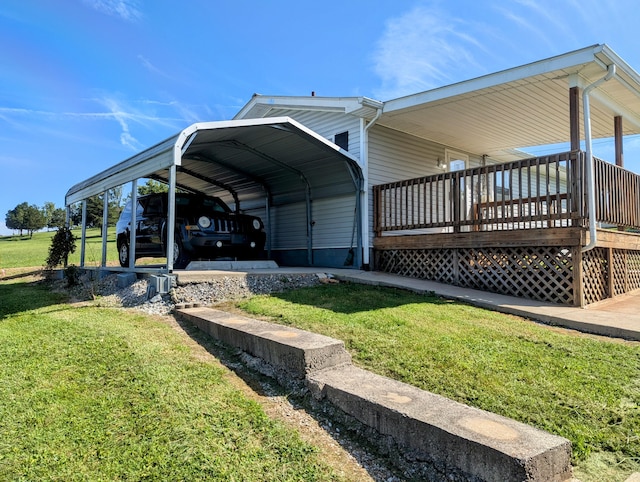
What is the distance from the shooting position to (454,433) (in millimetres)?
2107

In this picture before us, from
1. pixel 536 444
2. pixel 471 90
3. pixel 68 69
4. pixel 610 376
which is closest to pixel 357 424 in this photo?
pixel 536 444

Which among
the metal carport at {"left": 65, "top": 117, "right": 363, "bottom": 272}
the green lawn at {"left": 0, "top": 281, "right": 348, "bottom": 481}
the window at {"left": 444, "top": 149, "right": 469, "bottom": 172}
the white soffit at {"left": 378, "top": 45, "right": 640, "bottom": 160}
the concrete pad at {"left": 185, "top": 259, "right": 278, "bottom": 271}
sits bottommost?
the green lawn at {"left": 0, "top": 281, "right": 348, "bottom": 481}

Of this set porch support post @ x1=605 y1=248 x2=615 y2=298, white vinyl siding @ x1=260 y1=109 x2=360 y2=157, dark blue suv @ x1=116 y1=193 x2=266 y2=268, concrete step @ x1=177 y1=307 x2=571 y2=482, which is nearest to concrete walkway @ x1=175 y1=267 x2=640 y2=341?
porch support post @ x1=605 y1=248 x2=615 y2=298

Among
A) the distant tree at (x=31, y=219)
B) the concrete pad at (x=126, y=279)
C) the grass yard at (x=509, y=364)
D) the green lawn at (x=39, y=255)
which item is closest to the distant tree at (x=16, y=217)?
the distant tree at (x=31, y=219)

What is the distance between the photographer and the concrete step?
1.92 meters

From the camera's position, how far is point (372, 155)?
9.85 m

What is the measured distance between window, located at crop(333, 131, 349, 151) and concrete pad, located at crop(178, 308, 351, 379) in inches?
250

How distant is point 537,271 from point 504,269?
0.55 m

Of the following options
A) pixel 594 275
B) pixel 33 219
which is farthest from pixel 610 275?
pixel 33 219

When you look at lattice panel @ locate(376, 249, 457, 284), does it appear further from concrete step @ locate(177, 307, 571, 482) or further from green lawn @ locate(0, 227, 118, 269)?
green lawn @ locate(0, 227, 118, 269)

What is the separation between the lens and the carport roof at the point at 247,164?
734 centimetres

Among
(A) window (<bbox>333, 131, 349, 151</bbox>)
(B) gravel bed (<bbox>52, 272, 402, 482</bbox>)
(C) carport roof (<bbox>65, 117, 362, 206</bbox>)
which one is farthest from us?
(A) window (<bbox>333, 131, 349, 151</bbox>)

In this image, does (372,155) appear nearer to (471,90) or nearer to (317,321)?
(471,90)

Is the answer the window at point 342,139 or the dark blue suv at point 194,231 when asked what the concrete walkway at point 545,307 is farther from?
the window at point 342,139
